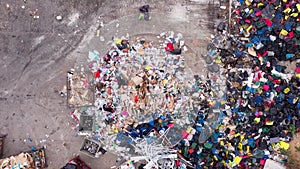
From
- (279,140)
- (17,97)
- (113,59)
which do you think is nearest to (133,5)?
(113,59)

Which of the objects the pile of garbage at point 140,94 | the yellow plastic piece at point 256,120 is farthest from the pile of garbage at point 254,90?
the pile of garbage at point 140,94

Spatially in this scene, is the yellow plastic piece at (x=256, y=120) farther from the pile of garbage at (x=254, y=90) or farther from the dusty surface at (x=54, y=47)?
the dusty surface at (x=54, y=47)

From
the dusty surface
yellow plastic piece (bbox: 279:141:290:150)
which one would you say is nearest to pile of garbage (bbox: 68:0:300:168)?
yellow plastic piece (bbox: 279:141:290:150)

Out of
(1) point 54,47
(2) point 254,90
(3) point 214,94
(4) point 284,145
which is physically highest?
(1) point 54,47

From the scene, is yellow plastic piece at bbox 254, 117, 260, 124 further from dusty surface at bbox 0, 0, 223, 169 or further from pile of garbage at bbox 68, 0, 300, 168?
dusty surface at bbox 0, 0, 223, 169

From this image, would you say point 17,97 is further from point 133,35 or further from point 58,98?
point 133,35

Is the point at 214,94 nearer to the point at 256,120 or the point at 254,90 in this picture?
the point at 254,90

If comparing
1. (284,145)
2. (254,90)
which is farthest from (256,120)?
(284,145)

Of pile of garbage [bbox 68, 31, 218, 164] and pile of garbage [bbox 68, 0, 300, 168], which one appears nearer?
pile of garbage [bbox 68, 0, 300, 168]

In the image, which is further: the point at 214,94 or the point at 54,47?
the point at 54,47
